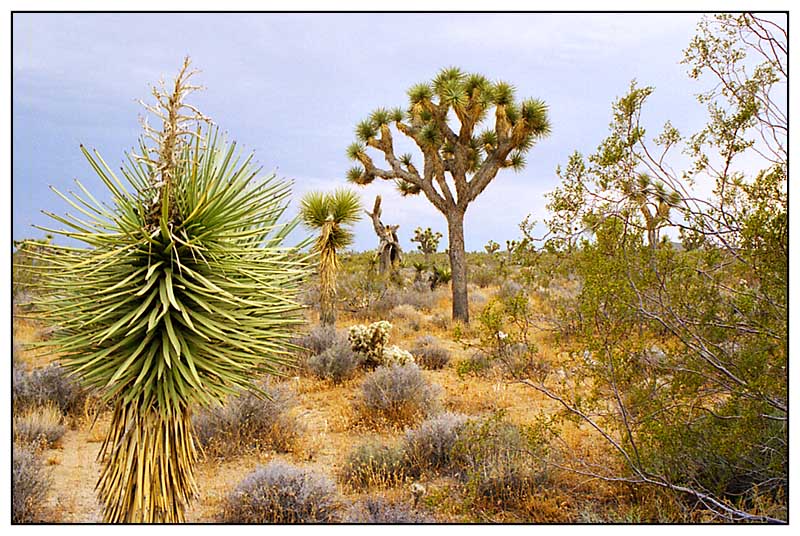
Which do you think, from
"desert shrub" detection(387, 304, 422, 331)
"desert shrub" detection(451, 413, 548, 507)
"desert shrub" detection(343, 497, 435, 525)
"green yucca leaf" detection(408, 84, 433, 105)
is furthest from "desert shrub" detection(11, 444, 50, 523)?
"green yucca leaf" detection(408, 84, 433, 105)

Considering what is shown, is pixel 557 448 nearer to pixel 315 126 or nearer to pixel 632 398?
pixel 632 398

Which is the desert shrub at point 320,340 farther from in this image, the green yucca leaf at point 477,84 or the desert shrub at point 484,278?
the desert shrub at point 484,278

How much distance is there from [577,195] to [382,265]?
11.2 m

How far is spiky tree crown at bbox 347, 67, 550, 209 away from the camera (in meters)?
11.4

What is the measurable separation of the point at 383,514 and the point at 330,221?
5665 mm

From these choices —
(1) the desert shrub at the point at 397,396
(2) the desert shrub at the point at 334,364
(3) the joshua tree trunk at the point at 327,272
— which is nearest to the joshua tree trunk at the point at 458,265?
(3) the joshua tree trunk at the point at 327,272

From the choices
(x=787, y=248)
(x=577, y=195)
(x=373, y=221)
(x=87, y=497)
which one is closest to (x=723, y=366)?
(x=787, y=248)

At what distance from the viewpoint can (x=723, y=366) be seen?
11.9ft

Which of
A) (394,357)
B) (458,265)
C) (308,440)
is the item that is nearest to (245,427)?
(308,440)

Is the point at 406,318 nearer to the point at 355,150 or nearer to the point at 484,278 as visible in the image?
the point at 355,150

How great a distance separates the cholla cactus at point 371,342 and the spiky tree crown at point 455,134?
4763 millimetres

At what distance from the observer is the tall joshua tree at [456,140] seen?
1145cm

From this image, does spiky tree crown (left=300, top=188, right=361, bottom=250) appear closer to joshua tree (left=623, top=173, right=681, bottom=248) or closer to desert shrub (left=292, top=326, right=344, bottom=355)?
desert shrub (left=292, top=326, right=344, bottom=355)

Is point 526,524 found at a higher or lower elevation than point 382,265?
lower
